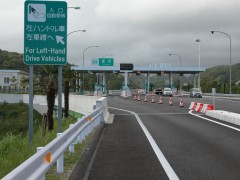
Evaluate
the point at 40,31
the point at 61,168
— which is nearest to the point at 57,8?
the point at 40,31

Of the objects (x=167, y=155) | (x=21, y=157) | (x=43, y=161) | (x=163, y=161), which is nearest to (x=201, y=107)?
(x=167, y=155)

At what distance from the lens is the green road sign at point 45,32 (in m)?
11.1

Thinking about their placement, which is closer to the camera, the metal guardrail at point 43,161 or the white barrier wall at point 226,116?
the metal guardrail at point 43,161

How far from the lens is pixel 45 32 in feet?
37.1

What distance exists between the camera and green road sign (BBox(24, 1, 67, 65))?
11133 millimetres

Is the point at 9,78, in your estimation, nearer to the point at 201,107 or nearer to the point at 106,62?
the point at 106,62

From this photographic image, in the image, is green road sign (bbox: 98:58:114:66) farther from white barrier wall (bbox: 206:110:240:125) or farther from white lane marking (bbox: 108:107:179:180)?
white lane marking (bbox: 108:107:179:180)

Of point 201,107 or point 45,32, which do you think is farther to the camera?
point 201,107

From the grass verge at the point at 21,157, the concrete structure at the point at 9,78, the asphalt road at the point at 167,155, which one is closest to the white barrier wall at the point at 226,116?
the asphalt road at the point at 167,155

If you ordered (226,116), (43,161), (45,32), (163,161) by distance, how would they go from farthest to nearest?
(226,116), (45,32), (163,161), (43,161)

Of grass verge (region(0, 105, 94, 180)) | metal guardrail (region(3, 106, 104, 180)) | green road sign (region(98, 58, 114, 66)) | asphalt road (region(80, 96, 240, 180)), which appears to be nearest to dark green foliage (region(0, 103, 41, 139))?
green road sign (region(98, 58, 114, 66))

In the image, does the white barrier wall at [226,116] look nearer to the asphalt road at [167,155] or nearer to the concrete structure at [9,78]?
the asphalt road at [167,155]

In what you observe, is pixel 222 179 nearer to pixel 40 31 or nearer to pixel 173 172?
pixel 173 172

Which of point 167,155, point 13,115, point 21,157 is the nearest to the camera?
point 21,157
